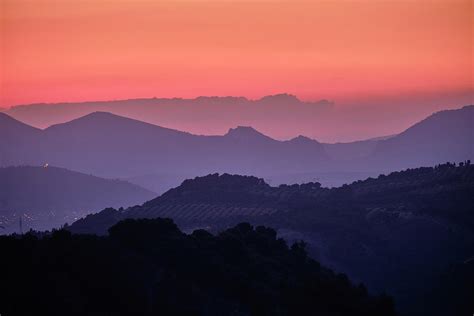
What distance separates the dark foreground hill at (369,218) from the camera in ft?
351

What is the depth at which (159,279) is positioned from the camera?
59281mm

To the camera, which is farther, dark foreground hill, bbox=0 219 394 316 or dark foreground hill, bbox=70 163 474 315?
dark foreground hill, bbox=70 163 474 315

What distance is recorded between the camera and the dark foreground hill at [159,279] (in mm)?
53438

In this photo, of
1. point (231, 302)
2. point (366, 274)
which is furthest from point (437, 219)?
point (231, 302)

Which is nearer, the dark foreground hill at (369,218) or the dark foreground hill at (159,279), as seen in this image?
the dark foreground hill at (159,279)

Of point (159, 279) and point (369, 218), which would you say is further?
point (369, 218)

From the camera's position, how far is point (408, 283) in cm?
10256

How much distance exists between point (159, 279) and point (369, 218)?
7508 centimetres

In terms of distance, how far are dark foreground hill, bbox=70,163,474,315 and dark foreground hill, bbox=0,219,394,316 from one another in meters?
25.4

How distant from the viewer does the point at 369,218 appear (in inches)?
5217

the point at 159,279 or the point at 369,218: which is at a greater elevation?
the point at 369,218

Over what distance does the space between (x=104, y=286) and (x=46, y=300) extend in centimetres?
493

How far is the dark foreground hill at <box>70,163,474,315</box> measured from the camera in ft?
351

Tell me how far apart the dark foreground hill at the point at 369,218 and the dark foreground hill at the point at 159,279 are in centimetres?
2542
